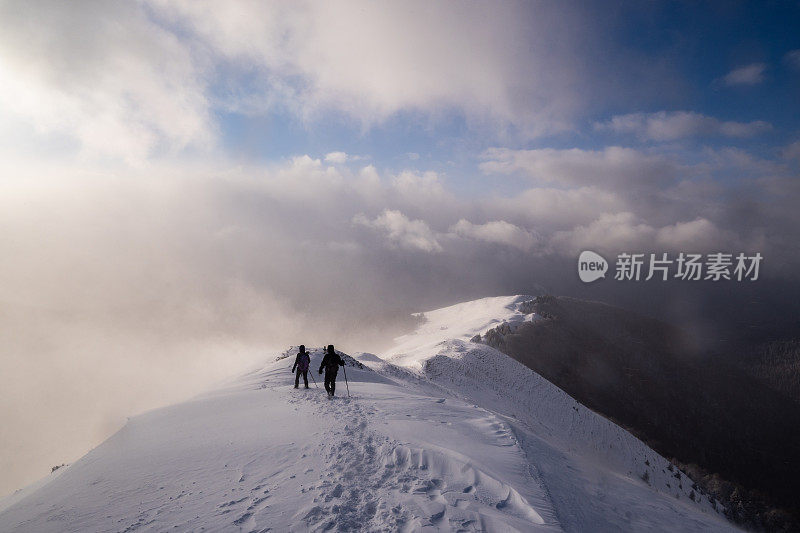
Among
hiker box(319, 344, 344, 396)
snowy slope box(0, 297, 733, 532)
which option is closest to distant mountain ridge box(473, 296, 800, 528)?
hiker box(319, 344, 344, 396)

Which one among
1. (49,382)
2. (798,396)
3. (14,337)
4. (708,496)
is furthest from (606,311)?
(14,337)

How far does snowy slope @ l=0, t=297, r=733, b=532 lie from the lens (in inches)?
241

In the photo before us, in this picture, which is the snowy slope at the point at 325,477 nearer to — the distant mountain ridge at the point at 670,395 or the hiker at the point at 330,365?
the hiker at the point at 330,365

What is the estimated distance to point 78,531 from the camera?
19.4 feet

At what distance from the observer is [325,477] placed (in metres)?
7.25

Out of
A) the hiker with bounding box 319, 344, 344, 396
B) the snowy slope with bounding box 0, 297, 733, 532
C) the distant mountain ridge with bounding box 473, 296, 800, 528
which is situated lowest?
the distant mountain ridge with bounding box 473, 296, 800, 528

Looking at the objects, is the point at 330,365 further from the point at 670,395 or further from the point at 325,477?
the point at 670,395

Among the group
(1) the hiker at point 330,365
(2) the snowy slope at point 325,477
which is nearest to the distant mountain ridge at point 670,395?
(1) the hiker at point 330,365

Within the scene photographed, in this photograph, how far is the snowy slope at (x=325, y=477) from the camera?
6.12 m

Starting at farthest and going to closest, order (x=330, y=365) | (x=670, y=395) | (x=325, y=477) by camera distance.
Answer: (x=670, y=395)
(x=330, y=365)
(x=325, y=477)

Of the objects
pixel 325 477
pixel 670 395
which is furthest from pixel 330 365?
pixel 670 395

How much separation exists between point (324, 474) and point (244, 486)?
1.67 metres

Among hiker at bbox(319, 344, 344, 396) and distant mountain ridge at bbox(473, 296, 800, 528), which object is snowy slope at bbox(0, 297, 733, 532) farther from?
distant mountain ridge at bbox(473, 296, 800, 528)

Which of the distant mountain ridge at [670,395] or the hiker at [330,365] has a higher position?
the hiker at [330,365]
